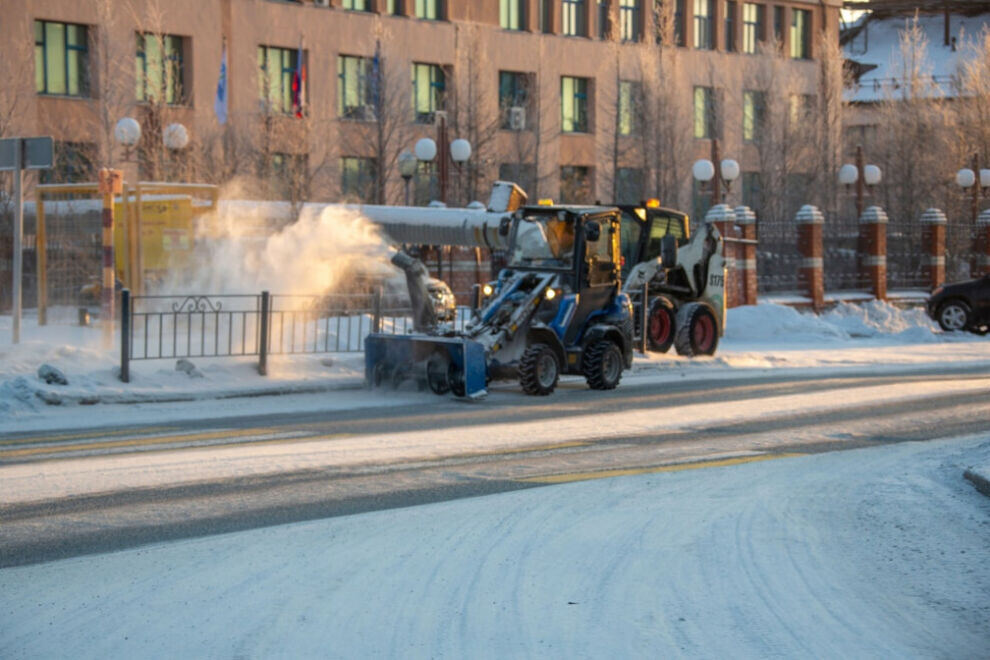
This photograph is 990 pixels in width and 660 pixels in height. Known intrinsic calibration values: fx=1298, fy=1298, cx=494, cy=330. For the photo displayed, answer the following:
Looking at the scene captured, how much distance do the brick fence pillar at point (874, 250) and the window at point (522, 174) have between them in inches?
568

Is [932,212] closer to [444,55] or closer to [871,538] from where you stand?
[444,55]

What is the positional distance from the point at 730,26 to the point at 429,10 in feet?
56.2

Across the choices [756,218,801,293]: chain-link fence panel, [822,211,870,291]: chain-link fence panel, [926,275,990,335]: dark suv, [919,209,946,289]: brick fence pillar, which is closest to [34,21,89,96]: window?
[756,218,801,293]: chain-link fence panel

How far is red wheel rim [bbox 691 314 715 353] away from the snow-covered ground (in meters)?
0.43

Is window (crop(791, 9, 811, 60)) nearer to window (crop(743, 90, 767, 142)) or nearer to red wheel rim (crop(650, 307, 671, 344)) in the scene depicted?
window (crop(743, 90, 767, 142))

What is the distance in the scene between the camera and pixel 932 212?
4384cm

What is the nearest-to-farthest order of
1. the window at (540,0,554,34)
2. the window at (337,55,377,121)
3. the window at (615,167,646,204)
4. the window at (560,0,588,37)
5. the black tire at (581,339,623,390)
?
1. the black tire at (581,339,623,390)
2. the window at (337,55,377,121)
3. the window at (540,0,554,34)
4. the window at (560,0,588,37)
5. the window at (615,167,646,204)

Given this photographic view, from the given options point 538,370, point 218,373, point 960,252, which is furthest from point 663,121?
point 218,373

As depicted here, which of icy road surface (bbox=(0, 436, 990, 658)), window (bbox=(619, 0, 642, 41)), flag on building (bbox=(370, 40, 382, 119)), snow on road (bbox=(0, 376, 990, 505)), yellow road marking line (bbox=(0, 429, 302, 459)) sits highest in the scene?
window (bbox=(619, 0, 642, 41))

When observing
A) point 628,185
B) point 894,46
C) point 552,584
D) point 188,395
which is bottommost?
point 552,584

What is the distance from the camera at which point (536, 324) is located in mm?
18000

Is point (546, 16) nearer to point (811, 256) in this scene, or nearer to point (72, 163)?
point (811, 256)

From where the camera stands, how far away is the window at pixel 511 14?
52656 mm

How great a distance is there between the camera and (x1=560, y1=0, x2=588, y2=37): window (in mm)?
54594
